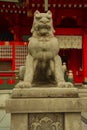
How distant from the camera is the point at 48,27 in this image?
19.3ft

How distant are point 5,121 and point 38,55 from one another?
277cm

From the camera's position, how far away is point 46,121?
559 centimetres

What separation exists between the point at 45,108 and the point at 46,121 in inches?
10.6

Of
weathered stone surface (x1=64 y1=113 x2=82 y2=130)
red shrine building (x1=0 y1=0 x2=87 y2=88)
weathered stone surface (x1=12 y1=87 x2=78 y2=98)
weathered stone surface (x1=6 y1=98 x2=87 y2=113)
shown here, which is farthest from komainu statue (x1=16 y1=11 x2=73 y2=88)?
red shrine building (x1=0 y1=0 x2=87 y2=88)

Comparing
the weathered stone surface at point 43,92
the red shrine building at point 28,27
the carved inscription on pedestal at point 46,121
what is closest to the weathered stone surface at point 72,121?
the carved inscription on pedestal at point 46,121

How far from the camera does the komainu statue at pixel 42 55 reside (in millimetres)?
5852

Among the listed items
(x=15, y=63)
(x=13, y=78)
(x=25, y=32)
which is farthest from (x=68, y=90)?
(x=25, y=32)

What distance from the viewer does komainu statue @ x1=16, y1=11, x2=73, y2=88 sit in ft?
19.2

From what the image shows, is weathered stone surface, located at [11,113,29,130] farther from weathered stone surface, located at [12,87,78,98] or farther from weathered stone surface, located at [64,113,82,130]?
weathered stone surface, located at [64,113,82,130]

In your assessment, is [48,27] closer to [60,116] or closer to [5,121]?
[60,116]

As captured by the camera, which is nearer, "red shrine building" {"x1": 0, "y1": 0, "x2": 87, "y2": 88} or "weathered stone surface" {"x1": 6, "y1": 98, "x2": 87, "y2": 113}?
"weathered stone surface" {"x1": 6, "y1": 98, "x2": 87, "y2": 113}

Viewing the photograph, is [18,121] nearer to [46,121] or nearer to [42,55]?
[46,121]

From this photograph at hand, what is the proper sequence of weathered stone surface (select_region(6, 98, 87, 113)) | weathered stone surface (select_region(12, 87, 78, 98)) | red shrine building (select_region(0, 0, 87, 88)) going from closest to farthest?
weathered stone surface (select_region(6, 98, 87, 113)), weathered stone surface (select_region(12, 87, 78, 98)), red shrine building (select_region(0, 0, 87, 88))

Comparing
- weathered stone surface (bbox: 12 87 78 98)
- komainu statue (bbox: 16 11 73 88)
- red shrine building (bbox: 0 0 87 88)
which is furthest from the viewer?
red shrine building (bbox: 0 0 87 88)
